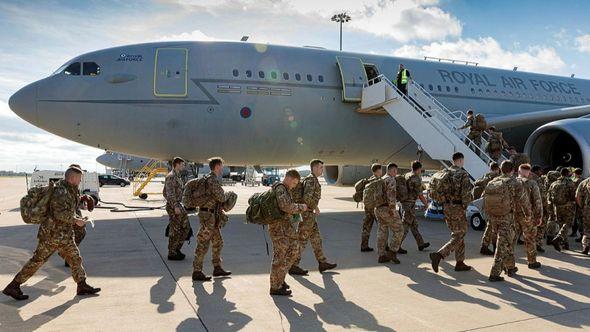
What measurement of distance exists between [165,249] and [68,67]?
6.66 m

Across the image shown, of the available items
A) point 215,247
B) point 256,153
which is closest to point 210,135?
point 256,153

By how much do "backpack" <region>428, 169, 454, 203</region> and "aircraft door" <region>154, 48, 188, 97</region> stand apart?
7.62 meters

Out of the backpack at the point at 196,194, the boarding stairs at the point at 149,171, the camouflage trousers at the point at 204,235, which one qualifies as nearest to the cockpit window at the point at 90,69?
the boarding stairs at the point at 149,171

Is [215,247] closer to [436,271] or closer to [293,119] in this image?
[436,271]

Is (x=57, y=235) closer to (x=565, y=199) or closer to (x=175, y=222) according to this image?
(x=175, y=222)

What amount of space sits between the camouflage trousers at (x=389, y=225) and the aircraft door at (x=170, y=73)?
709 centimetres

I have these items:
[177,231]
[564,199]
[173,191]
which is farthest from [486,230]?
[173,191]

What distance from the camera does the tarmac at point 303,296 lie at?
15.1 feet

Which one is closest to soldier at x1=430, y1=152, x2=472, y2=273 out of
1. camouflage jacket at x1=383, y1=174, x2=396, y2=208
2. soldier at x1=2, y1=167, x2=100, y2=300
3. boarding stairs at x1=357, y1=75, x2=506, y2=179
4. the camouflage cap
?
camouflage jacket at x1=383, y1=174, x2=396, y2=208

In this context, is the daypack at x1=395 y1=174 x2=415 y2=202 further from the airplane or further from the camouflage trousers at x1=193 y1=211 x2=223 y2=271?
the airplane

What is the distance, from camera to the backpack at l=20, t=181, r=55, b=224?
5.38 metres

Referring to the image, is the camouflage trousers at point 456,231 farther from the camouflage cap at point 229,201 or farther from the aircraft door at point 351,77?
the aircraft door at point 351,77

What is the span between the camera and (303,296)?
5.61m

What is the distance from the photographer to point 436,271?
6.82 metres
